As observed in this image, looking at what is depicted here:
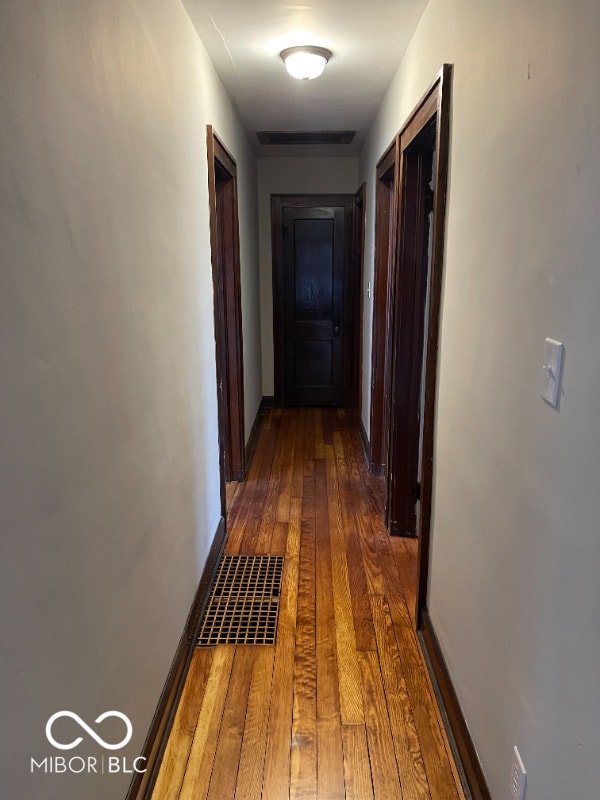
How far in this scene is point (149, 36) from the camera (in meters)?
1.61

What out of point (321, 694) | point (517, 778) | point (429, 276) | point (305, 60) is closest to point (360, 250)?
point (305, 60)

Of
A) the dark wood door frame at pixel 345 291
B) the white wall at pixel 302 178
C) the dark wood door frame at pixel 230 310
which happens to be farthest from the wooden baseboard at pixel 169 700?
the white wall at pixel 302 178

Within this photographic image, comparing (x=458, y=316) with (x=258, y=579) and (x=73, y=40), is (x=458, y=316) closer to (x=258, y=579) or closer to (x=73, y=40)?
(x=73, y=40)

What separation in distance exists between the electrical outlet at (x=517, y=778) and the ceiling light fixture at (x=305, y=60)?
2665 mm

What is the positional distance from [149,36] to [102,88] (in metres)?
0.54

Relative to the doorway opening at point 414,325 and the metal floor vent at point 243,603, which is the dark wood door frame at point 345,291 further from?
the metal floor vent at point 243,603

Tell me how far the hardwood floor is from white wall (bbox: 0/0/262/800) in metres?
0.24

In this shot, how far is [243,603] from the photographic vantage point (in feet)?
7.76

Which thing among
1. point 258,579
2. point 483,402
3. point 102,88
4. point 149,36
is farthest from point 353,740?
point 149,36

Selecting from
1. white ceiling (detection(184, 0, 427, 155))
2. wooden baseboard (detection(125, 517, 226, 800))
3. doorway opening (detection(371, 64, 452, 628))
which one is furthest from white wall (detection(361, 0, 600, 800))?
wooden baseboard (detection(125, 517, 226, 800))

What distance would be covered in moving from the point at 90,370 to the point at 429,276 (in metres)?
1.55

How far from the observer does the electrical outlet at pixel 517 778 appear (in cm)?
115

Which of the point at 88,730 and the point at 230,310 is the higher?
the point at 230,310

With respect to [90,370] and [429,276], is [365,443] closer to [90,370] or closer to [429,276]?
[429,276]
